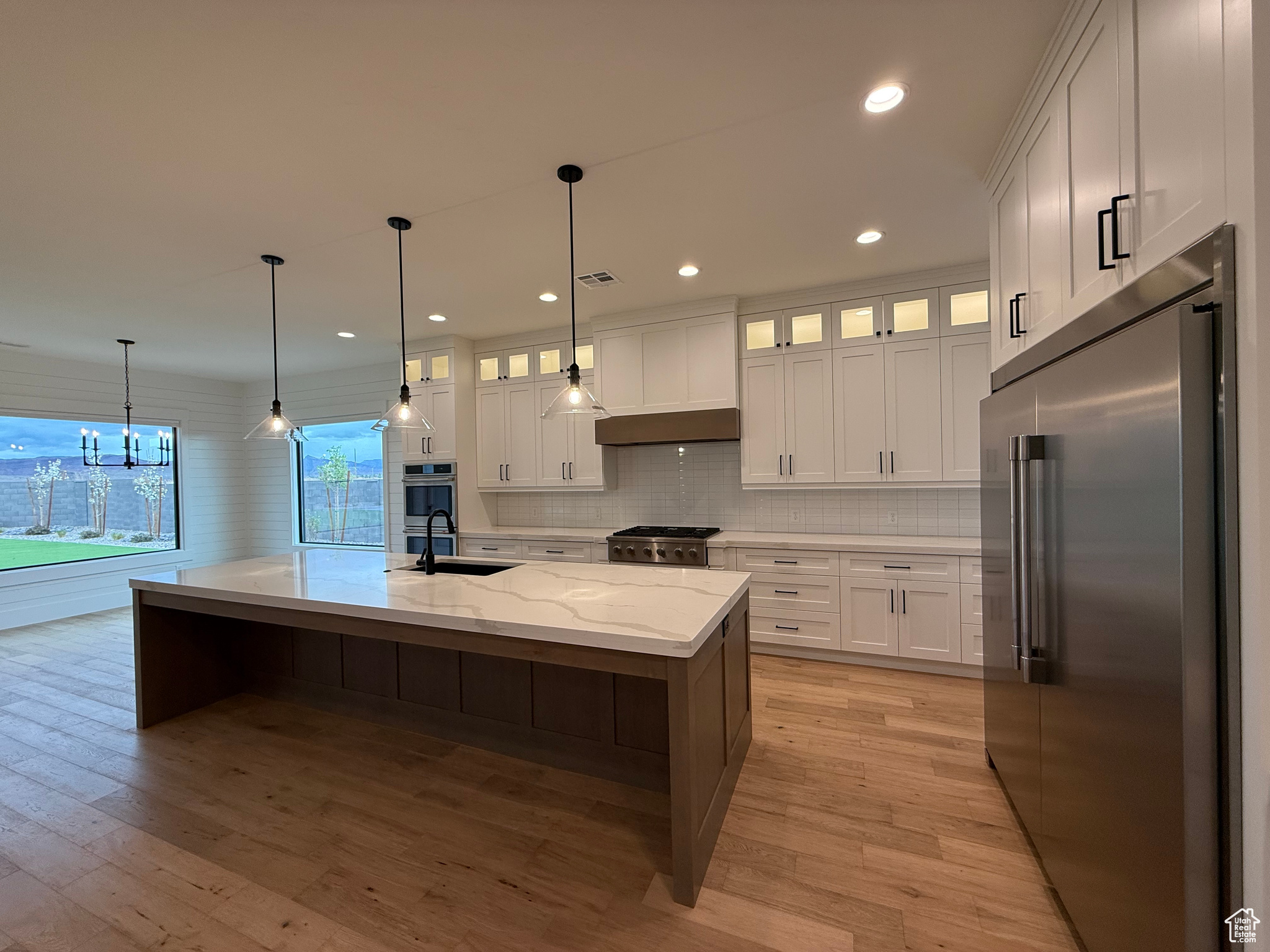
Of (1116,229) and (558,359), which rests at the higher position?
(558,359)

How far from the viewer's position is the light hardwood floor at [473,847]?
1.58 metres

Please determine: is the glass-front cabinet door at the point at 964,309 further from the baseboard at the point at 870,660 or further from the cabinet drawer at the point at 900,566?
the baseboard at the point at 870,660

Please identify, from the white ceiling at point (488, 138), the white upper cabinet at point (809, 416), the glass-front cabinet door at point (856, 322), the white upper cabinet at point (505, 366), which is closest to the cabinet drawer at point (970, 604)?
the white upper cabinet at point (809, 416)

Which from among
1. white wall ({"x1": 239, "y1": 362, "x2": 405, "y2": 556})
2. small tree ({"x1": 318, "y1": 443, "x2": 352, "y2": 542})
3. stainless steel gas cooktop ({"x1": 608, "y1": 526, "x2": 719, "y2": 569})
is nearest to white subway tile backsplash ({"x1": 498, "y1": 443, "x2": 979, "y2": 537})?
stainless steel gas cooktop ({"x1": 608, "y1": 526, "x2": 719, "y2": 569})

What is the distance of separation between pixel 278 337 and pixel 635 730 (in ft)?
16.1

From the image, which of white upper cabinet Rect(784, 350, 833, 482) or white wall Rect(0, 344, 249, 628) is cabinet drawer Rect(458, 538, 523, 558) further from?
white wall Rect(0, 344, 249, 628)

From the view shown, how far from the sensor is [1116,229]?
1.28m

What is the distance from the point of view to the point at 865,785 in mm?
2287

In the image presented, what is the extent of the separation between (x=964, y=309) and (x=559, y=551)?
3.58m

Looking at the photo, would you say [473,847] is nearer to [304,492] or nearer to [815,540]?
[815,540]

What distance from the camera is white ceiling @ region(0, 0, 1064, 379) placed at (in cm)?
158

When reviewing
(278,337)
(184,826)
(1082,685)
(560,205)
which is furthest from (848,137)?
(278,337)

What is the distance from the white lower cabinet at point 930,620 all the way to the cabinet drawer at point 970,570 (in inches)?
2.9

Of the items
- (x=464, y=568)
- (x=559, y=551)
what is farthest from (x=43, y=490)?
(x=464, y=568)
